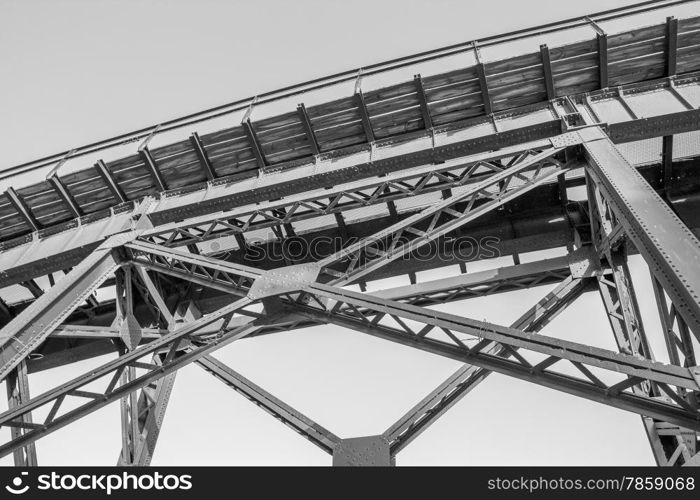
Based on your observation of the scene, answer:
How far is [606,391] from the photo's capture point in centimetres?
618

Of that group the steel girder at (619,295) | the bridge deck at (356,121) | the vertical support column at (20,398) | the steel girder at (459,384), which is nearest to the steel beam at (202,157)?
the bridge deck at (356,121)

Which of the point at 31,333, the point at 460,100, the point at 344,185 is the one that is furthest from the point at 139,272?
the point at 460,100

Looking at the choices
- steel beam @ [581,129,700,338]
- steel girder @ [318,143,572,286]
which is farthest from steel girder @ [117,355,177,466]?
steel beam @ [581,129,700,338]

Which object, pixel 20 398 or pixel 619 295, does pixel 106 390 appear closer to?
pixel 20 398

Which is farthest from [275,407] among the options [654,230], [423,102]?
[423,102]

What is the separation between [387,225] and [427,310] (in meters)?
5.31

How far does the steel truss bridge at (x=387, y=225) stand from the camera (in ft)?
25.8

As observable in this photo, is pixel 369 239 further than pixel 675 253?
Yes

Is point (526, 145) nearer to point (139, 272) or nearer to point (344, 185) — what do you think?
point (344, 185)

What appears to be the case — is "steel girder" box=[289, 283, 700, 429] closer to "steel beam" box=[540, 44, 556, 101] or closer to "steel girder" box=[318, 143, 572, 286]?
"steel girder" box=[318, 143, 572, 286]

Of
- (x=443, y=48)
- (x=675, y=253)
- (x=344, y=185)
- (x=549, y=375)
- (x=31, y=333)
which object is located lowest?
(x=549, y=375)

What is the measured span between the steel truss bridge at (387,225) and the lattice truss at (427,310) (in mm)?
37

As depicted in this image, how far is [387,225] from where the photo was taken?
40.4 feet
